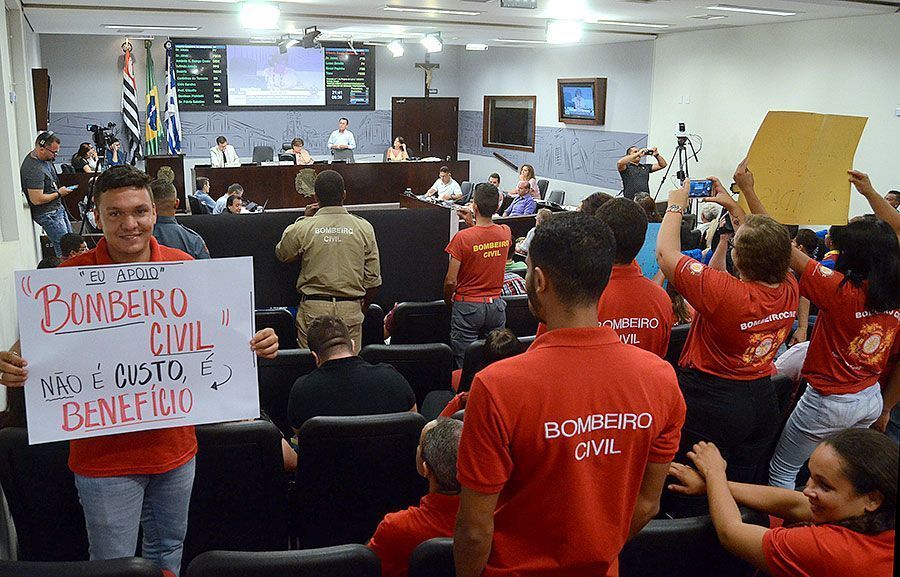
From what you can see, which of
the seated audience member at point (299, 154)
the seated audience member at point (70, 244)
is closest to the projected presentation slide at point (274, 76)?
the seated audience member at point (299, 154)

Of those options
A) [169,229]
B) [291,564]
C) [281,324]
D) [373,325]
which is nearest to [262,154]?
[373,325]

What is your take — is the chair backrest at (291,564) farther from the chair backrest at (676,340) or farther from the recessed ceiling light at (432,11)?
the recessed ceiling light at (432,11)

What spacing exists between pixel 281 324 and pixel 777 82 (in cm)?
758

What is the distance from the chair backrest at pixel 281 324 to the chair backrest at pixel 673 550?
303 centimetres

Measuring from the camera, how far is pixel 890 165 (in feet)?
26.2

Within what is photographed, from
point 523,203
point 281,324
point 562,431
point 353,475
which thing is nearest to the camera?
point 562,431

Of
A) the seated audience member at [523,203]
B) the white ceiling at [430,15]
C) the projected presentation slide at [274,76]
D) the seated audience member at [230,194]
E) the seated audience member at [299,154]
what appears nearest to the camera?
the white ceiling at [430,15]

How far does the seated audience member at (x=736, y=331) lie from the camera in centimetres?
246

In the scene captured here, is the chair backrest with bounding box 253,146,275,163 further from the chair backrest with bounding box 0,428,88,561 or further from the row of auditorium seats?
the row of auditorium seats

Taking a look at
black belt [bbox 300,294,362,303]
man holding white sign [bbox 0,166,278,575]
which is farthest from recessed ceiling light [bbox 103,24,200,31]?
man holding white sign [bbox 0,166,278,575]

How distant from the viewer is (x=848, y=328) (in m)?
2.72

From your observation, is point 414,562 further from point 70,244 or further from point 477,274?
point 70,244

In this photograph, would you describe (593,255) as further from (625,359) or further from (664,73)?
(664,73)

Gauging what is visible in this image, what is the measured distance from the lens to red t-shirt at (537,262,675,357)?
268 centimetres
